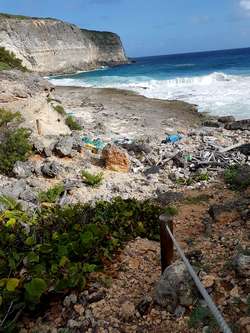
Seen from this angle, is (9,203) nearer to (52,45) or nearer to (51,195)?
(51,195)

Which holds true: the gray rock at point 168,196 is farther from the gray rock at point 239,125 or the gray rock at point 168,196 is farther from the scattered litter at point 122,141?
the gray rock at point 239,125

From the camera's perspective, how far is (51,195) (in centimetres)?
803

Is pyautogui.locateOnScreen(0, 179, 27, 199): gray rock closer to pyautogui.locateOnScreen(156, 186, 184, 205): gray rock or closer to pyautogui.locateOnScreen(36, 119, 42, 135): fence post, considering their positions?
pyautogui.locateOnScreen(156, 186, 184, 205): gray rock

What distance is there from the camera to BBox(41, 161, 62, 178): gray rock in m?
9.33

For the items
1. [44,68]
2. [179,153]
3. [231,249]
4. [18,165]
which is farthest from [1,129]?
[44,68]

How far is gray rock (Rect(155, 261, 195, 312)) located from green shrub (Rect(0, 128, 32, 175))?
6818 millimetres

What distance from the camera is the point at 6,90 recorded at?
1202cm

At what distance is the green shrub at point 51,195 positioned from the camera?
25.9 ft

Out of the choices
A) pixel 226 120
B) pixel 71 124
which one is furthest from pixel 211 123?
pixel 71 124

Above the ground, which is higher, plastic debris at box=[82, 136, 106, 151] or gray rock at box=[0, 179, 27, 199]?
gray rock at box=[0, 179, 27, 199]

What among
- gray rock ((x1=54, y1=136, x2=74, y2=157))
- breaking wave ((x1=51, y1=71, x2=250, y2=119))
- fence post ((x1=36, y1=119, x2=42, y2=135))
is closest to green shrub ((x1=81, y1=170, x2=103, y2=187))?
gray rock ((x1=54, y1=136, x2=74, y2=157))

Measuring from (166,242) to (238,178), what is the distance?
505 centimetres

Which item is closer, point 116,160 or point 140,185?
point 140,185

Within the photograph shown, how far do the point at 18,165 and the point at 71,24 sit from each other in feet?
235
